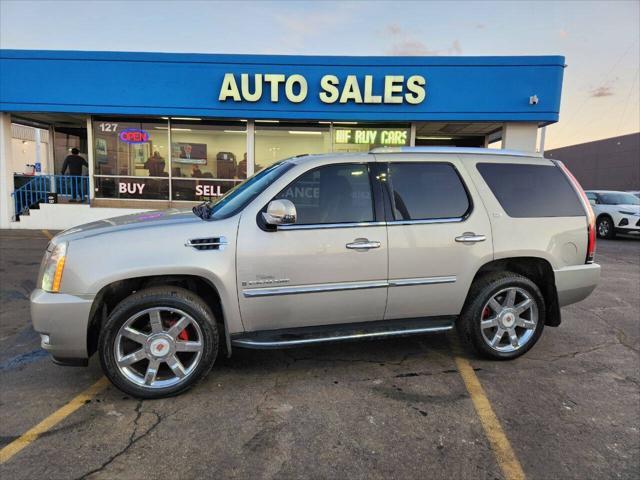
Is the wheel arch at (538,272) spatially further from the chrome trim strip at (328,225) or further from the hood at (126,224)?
the hood at (126,224)

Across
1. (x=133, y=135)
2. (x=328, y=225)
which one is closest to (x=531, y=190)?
(x=328, y=225)

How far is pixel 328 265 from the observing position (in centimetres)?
345

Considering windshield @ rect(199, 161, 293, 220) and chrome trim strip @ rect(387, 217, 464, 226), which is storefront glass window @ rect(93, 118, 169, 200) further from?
chrome trim strip @ rect(387, 217, 464, 226)

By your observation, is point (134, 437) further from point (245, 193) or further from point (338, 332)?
point (245, 193)

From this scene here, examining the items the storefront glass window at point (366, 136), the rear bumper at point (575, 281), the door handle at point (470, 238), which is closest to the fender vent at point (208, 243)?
the door handle at point (470, 238)

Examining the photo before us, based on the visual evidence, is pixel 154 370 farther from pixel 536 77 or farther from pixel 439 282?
pixel 536 77

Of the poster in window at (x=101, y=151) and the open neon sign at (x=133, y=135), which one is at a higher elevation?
the open neon sign at (x=133, y=135)

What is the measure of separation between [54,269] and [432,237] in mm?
2925

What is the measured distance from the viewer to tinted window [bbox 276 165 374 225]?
3.55 meters

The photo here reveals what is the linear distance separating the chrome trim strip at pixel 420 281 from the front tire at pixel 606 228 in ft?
44.0

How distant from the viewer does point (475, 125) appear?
14.0m

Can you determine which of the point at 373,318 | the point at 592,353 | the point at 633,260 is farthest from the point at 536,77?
the point at 373,318

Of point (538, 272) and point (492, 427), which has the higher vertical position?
point (538, 272)

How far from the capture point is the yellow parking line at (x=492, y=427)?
2.55 meters
